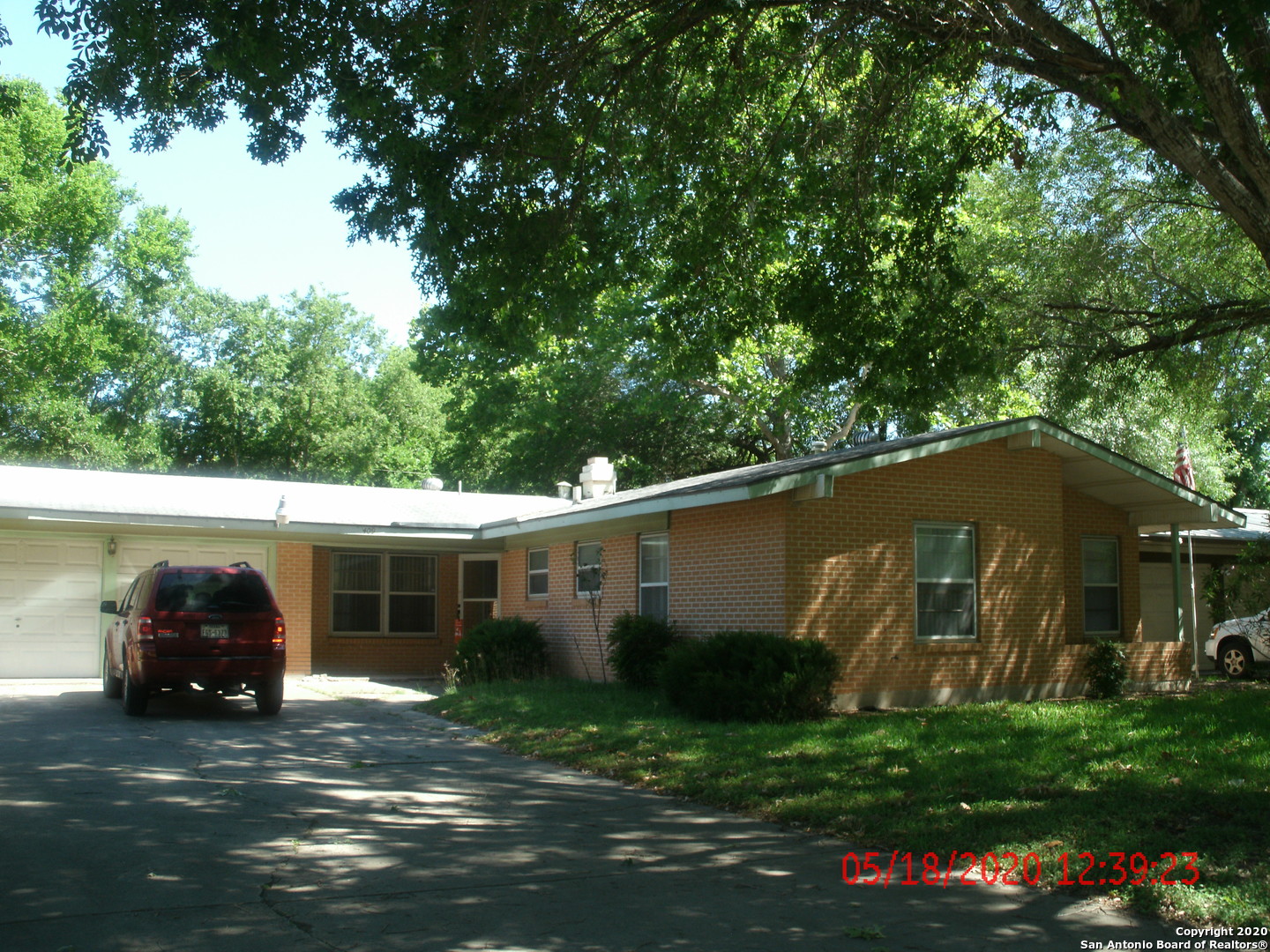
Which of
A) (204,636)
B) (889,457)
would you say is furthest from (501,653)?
(889,457)

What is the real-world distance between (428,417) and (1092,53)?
41792 millimetres

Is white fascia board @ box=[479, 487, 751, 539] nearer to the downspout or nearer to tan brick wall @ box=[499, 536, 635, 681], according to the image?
tan brick wall @ box=[499, 536, 635, 681]

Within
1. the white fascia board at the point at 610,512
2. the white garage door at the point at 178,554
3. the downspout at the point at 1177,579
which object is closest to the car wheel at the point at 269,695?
the white fascia board at the point at 610,512

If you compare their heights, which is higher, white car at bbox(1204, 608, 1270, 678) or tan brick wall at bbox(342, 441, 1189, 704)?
tan brick wall at bbox(342, 441, 1189, 704)

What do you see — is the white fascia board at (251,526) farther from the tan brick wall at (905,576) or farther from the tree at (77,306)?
the tree at (77,306)

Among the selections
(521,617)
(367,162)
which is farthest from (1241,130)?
(521,617)

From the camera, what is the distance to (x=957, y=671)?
15367 millimetres

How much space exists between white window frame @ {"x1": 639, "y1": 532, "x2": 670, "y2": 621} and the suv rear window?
232 inches

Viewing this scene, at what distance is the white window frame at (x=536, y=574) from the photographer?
2106 centimetres

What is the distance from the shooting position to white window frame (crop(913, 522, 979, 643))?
50.1 ft

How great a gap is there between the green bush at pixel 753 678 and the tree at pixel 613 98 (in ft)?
12.3

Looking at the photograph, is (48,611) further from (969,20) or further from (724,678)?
(969,20)

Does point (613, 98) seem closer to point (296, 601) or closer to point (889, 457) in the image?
point (889, 457)
